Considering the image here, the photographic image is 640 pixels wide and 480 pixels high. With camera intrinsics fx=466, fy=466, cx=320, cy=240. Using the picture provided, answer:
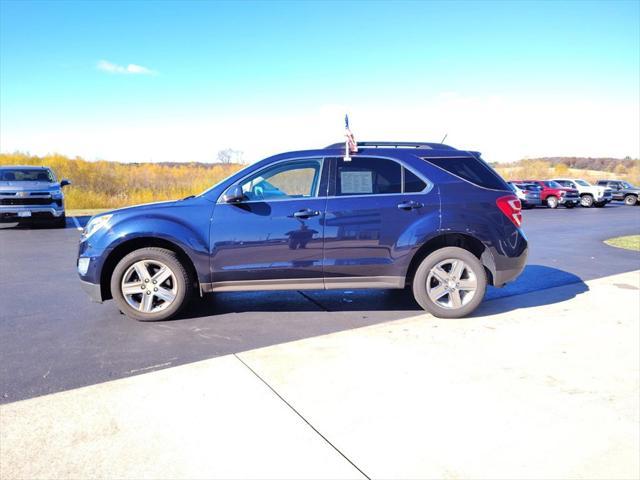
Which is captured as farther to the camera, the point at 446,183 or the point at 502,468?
the point at 446,183

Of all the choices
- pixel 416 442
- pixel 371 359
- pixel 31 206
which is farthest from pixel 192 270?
pixel 31 206

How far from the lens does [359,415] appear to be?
10.00 ft

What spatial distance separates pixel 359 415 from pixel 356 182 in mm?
2744

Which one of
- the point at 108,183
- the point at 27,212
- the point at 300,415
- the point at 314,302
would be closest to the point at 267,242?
the point at 314,302

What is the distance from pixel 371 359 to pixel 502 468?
1565mm

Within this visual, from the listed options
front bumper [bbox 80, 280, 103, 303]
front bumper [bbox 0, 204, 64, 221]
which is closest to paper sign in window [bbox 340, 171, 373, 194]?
front bumper [bbox 80, 280, 103, 303]

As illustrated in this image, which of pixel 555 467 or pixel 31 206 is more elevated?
pixel 31 206

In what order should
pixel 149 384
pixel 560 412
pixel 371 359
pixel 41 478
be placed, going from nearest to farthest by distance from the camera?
pixel 41 478
pixel 560 412
pixel 149 384
pixel 371 359

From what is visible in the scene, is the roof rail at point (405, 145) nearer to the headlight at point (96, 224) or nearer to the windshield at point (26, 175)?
the headlight at point (96, 224)

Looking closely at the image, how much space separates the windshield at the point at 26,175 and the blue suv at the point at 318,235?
1144 cm

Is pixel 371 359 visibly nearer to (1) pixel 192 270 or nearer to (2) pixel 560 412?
(2) pixel 560 412

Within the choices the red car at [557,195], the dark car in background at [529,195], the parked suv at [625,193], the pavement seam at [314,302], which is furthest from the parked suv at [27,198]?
the parked suv at [625,193]

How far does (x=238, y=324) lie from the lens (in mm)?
4914

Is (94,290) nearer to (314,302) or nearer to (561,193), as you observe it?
(314,302)
